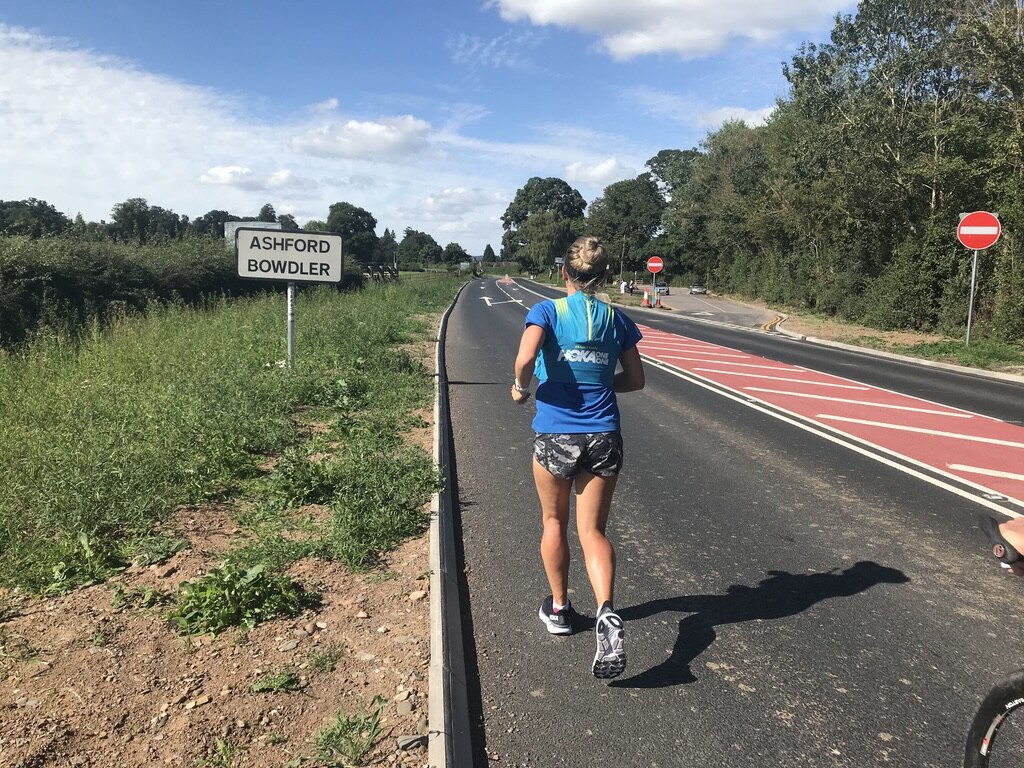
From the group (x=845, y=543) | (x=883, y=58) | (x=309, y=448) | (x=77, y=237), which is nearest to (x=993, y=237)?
(x=883, y=58)

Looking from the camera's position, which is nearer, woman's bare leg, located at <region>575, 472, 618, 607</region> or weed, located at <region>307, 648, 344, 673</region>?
weed, located at <region>307, 648, 344, 673</region>

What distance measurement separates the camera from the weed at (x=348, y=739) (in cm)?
255

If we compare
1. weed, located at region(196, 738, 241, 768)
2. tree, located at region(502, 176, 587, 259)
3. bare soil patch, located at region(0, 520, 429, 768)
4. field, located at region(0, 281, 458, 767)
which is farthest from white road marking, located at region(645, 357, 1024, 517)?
tree, located at region(502, 176, 587, 259)

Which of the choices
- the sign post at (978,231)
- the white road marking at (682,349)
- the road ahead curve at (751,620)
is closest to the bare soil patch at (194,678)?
the road ahead curve at (751,620)

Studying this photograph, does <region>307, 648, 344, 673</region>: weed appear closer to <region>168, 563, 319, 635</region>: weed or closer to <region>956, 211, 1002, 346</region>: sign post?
<region>168, 563, 319, 635</region>: weed

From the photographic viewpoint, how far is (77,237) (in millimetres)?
17062

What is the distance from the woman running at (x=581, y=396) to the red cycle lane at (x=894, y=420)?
4399 millimetres

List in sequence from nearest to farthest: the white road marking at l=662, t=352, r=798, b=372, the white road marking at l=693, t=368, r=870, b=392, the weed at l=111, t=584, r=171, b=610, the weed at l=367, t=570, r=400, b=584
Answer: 1. the weed at l=111, t=584, r=171, b=610
2. the weed at l=367, t=570, r=400, b=584
3. the white road marking at l=693, t=368, r=870, b=392
4. the white road marking at l=662, t=352, r=798, b=372

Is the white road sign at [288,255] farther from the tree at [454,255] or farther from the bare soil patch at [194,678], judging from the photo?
the tree at [454,255]

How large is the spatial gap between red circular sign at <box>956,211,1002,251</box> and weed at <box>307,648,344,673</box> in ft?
61.7

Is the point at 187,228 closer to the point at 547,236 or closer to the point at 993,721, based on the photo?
the point at 993,721

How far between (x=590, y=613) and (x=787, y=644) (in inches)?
39.1

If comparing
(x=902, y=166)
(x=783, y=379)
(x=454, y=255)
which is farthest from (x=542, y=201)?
(x=783, y=379)

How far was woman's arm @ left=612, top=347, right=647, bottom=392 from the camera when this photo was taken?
346 cm
